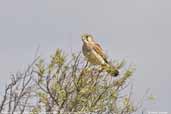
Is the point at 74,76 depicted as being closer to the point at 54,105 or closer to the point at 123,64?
the point at 54,105

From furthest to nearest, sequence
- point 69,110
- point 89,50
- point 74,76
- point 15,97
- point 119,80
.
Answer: point 89,50, point 119,80, point 74,76, point 69,110, point 15,97

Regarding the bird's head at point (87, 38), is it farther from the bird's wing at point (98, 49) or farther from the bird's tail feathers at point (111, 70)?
the bird's tail feathers at point (111, 70)

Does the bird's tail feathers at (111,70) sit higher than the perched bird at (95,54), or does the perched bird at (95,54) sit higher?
the perched bird at (95,54)

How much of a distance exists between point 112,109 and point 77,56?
3.03ft

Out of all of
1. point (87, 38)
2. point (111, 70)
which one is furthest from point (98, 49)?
point (111, 70)

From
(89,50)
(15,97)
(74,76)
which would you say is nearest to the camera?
(15,97)

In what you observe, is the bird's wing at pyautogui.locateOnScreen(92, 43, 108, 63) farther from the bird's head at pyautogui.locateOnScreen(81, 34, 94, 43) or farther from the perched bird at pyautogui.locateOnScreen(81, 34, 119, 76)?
the bird's head at pyautogui.locateOnScreen(81, 34, 94, 43)

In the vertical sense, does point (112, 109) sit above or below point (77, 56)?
below

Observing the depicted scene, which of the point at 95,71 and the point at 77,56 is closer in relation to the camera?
the point at 77,56

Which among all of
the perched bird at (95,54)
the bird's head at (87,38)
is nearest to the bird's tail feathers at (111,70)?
the perched bird at (95,54)

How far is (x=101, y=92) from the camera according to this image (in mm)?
9078

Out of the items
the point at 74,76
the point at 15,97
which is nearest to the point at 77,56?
the point at 74,76

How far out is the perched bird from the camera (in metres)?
10.0

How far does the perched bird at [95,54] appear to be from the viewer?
10045 millimetres
